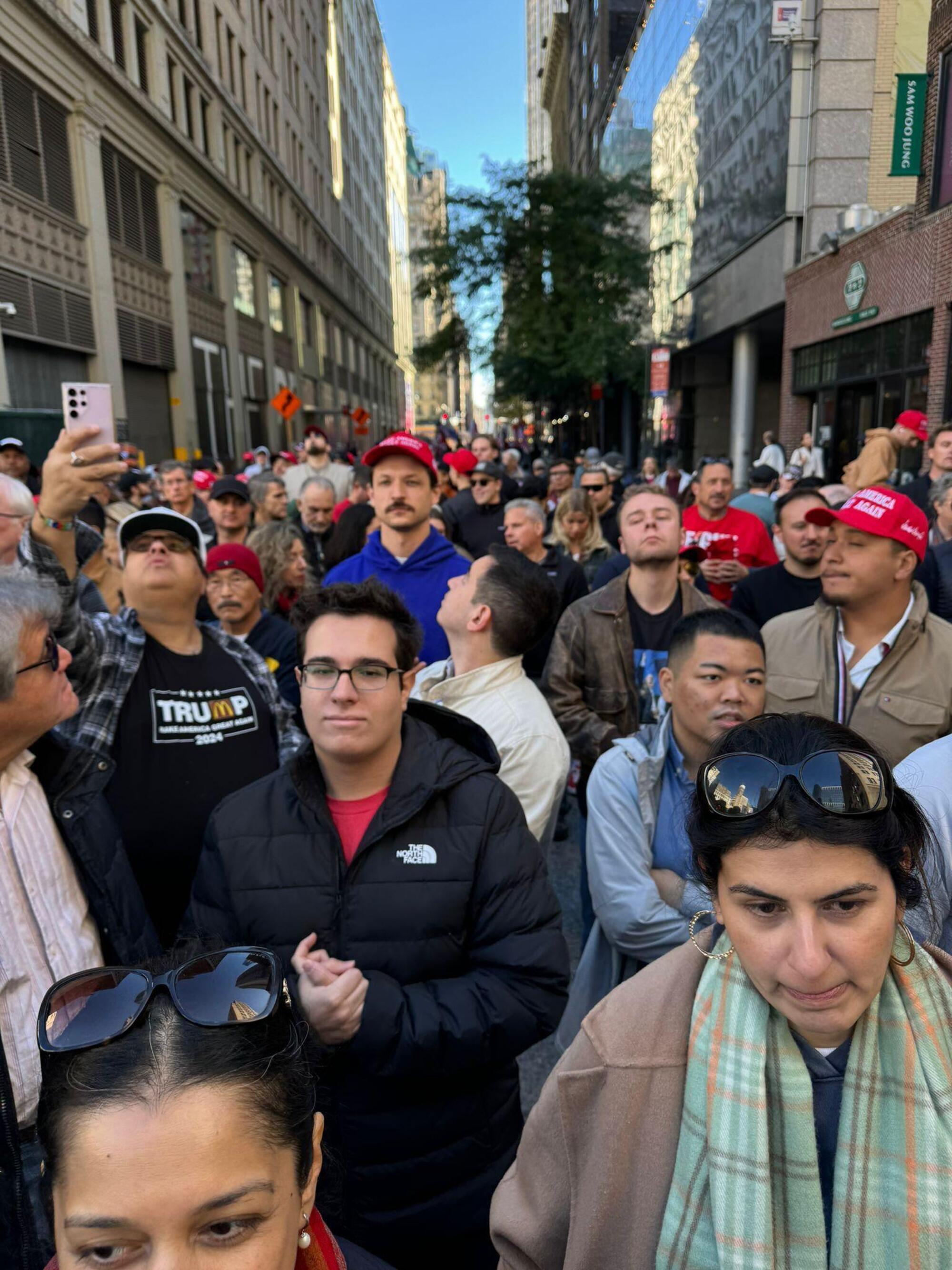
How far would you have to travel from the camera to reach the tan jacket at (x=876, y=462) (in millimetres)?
6508

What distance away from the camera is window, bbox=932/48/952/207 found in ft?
40.2

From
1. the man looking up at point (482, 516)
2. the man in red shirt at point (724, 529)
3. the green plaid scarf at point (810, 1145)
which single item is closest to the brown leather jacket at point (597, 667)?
the man in red shirt at point (724, 529)

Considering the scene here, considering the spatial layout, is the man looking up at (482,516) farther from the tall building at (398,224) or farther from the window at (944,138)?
the tall building at (398,224)

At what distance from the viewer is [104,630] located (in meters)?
2.83

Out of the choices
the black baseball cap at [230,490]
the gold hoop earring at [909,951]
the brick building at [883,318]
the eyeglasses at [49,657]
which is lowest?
the gold hoop earring at [909,951]

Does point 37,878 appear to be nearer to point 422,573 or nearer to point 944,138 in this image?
point 422,573

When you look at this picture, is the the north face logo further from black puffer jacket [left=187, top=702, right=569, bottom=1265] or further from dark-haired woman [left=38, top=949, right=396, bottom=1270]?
dark-haired woman [left=38, top=949, right=396, bottom=1270]

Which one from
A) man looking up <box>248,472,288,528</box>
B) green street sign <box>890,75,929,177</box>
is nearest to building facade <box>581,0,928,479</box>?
green street sign <box>890,75,929,177</box>

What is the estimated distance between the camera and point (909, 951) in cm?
145

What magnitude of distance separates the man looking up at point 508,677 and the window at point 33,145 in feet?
53.5

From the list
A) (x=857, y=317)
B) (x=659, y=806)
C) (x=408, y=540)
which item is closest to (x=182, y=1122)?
(x=659, y=806)

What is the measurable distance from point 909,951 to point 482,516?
7.02 m

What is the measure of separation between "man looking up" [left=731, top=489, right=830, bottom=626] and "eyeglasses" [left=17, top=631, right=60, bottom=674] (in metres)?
3.41

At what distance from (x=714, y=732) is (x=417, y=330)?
151 metres
